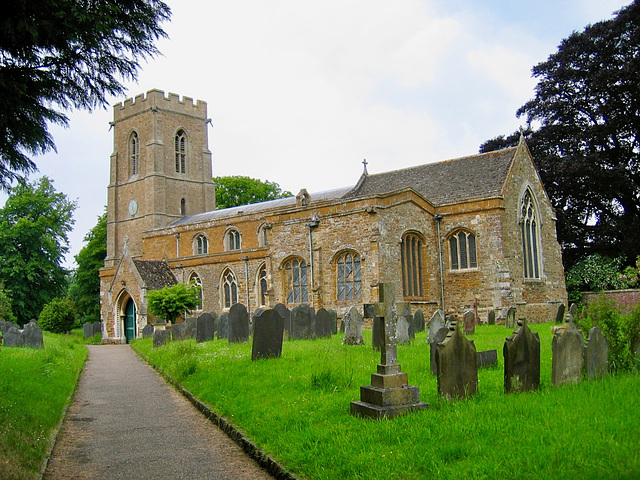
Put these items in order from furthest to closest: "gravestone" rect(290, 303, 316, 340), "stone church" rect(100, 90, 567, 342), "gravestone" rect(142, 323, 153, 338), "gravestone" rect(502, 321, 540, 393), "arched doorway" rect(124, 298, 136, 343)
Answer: "arched doorway" rect(124, 298, 136, 343) < "gravestone" rect(142, 323, 153, 338) < "stone church" rect(100, 90, 567, 342) < "gravestone" rect(290, 303, 316, 340) < "gravestone" rect(502, 321, 540, 393)

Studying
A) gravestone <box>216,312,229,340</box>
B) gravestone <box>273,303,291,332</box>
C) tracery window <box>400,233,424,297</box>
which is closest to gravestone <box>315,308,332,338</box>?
gravestone <box>273,303,291,332</box>

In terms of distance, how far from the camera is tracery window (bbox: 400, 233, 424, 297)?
22016 mm

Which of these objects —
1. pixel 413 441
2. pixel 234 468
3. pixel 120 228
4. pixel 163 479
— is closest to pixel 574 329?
pixel 413 441

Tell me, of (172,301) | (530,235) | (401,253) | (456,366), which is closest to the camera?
(456,366)

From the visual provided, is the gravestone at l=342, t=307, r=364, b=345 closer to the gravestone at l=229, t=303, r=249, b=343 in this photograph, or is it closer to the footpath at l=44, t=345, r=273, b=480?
the gravestone at l=229, t=303, r=249, b=343

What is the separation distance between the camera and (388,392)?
628 cm

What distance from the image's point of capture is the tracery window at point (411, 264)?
867 inches

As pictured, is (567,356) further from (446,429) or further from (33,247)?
(33,247)

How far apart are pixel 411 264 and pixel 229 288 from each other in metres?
11.5

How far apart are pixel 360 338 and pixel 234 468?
28.4 feet

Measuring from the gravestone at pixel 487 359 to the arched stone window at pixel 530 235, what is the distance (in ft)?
52.9

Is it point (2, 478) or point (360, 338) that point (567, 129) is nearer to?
point (360, 338)

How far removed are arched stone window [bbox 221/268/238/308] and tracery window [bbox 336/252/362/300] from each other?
30.5 feet

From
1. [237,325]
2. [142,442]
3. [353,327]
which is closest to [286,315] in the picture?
[237,325]
